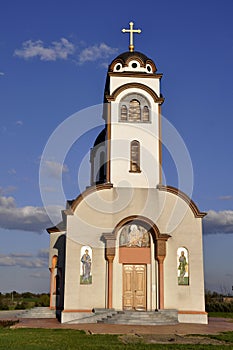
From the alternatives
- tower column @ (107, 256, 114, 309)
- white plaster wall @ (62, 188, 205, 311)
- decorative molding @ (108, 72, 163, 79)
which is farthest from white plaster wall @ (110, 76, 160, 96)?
tower column @ (107, 256, 114, 309)

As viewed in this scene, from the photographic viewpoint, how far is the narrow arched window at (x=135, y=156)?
24.2 m

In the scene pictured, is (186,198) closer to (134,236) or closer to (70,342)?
(134,236)

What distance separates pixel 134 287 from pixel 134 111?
9.36m

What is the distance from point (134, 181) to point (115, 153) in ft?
6.02

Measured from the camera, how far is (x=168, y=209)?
75.5 feet

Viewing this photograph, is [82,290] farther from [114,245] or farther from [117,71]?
[117,71]

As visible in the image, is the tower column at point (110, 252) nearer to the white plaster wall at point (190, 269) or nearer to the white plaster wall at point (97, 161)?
the white plaster wall at point (190, 269)

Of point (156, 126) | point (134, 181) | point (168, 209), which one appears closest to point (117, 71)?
point (156, 126)

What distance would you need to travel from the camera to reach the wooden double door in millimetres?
21828

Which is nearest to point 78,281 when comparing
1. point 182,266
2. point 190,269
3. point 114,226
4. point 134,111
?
point 114,226

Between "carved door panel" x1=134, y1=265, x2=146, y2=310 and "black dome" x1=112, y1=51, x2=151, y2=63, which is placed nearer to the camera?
"carved door panel" x1=134, y1=265, x2=146, y2=310

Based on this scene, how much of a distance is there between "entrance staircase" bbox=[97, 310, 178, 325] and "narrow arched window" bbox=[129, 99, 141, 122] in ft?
33.5

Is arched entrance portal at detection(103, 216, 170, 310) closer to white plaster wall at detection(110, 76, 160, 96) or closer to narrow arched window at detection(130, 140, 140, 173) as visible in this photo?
narrow arched window at detection(130, 140, 140, 173)

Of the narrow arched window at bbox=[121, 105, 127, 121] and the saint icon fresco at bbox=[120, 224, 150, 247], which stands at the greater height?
the narrow arched window at bbox=[121, 105, 127, 121]
